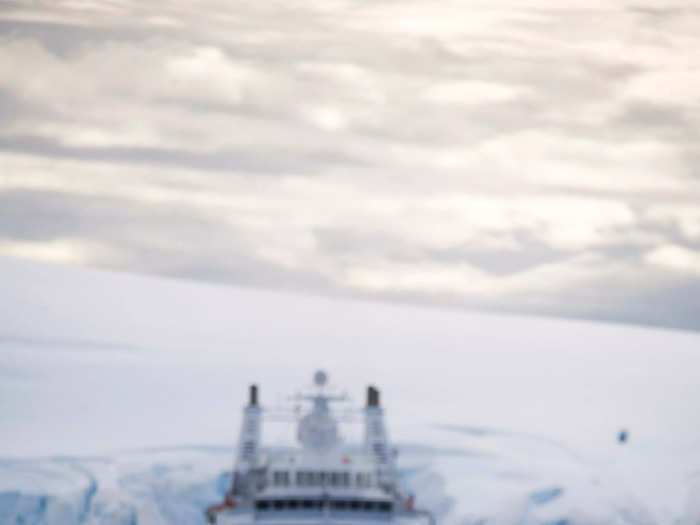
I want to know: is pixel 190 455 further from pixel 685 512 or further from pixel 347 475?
pixel 685 512

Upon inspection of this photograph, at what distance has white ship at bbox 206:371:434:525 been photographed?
1390 inches

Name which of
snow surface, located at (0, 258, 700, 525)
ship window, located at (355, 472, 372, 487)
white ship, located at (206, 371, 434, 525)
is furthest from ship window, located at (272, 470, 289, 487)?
snow surface, located at (0, 258, 700, 525)

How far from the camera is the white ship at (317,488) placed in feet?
116

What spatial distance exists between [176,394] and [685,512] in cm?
3871

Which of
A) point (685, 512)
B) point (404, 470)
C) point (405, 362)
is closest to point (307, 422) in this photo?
point (404, 470)

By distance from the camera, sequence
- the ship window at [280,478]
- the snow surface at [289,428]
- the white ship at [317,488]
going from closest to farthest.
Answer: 1. the white ship at [317,488]
2. the ship window at [280,478]
3. the snow surface at [289,428]

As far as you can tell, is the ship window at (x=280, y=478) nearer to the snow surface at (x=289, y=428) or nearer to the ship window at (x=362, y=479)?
the ship window at (x=362, y=479)

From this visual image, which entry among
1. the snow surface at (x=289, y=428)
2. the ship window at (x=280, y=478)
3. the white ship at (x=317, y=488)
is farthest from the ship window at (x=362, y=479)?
the snow surface at (x=289, y=428)

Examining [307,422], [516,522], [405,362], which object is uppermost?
[405,362]

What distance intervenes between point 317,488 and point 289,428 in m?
31.6

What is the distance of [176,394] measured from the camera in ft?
248

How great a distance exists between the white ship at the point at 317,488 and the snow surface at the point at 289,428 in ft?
25.2

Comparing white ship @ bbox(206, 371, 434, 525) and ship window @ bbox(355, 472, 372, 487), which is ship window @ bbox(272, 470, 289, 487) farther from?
ship window @ bbox(355, 472, 372, 487)

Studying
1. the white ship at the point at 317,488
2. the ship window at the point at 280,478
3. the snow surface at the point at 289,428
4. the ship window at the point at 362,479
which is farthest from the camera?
the snow surface at the point at 289,428
